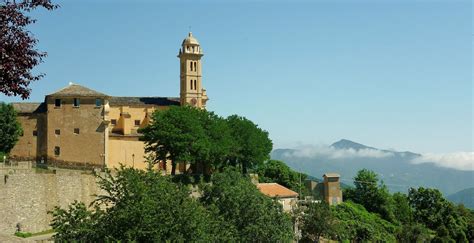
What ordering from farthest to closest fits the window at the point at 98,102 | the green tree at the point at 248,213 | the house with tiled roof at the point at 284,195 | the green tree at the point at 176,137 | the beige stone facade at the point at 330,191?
the beige stone facade at the point at 330,191
the window at the point at 98,102
the house with tiled roof at the point at 284,195
the green tree at the point at 176,137
the green tree at the point at 248,213

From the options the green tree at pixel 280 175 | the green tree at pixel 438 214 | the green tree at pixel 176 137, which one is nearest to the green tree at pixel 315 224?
the green tree at pixel 176 137

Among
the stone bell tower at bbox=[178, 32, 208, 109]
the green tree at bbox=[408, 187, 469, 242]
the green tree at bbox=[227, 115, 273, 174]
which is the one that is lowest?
the green tree at bbox=[408, 187, 469, 242]

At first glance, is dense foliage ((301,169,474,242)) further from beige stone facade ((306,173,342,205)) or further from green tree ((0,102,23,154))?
green tree ((0,102,23,154))

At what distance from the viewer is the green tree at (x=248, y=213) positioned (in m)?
36.5

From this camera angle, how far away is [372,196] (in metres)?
78.3

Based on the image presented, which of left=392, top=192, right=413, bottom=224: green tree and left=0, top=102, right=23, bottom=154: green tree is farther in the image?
left=392, top=192, right=413, bottom=224: green tree

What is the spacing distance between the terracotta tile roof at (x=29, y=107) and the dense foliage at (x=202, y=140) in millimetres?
11563

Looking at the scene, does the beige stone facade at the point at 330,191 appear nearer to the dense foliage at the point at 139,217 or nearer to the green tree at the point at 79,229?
the dense foliage at the point at 139,217

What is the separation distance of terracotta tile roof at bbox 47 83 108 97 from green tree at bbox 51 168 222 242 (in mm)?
36860

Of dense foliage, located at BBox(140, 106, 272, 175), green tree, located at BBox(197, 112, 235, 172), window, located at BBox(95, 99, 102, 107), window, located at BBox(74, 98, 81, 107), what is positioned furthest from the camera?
window, located at BBox(95, 99, 102, 107)

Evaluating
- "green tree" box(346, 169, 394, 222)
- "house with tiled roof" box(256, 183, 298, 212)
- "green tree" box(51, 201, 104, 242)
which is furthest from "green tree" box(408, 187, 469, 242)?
"green tree" box(51, 201, 104, 242)

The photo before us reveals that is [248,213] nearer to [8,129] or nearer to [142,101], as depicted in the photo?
[8,129]

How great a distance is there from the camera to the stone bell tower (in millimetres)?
74750

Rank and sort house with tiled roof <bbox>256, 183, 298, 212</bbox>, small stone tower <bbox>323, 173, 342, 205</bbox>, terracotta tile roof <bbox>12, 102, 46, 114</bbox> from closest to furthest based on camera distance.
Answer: house with tiled roof <bbox>256, 183, 298, 212</bbox>, terracotta tile roof <bbox>12, 102, 46, 114</bbox>, small stone tower <bbox>323, 173, 342, 205</bbox>
